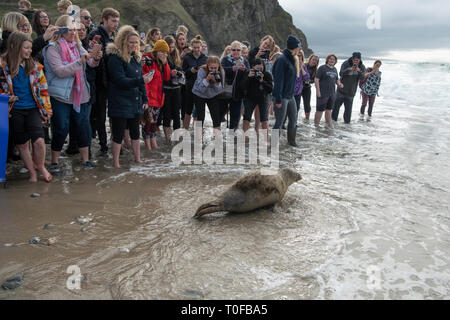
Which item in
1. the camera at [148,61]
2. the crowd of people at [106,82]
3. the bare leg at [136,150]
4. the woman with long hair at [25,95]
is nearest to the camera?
the woman with long hair at [25,95]

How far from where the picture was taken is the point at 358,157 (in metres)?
7.21

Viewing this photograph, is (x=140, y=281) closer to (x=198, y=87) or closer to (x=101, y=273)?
(x=101, y=273)

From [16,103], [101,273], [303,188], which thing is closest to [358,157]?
[303,188]

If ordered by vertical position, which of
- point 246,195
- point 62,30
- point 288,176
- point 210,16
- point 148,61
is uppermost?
point 210,16

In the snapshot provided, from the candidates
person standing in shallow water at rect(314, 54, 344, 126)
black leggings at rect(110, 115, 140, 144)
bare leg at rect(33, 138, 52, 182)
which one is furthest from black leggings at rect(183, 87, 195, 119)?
person standing in shallow water at rect(314, 54, 344, 126)

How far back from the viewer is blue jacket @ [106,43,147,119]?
5.25 meters

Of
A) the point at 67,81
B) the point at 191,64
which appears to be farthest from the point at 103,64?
the point at 191,64

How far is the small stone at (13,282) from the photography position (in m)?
2.52

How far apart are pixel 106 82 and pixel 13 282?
12.3 ft

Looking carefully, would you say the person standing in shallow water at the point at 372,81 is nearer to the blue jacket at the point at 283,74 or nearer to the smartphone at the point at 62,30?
the blue jacket at the point at 283,74

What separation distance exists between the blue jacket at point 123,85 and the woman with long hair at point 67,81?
0.27 m

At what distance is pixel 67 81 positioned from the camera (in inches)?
195

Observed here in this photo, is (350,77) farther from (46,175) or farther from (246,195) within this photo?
(46,175)

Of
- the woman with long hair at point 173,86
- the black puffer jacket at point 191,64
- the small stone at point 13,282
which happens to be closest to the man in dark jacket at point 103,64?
the woman with long hair at point 173,86
